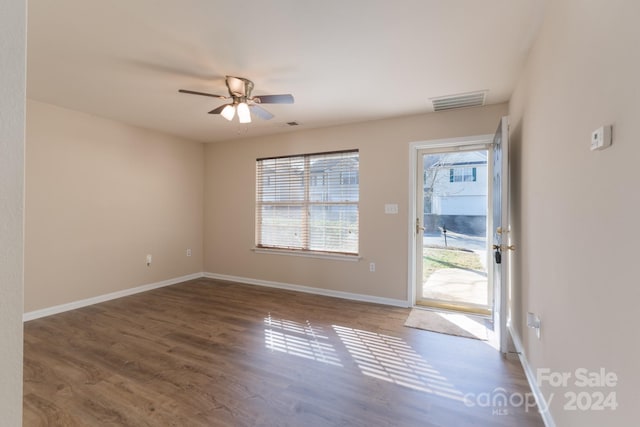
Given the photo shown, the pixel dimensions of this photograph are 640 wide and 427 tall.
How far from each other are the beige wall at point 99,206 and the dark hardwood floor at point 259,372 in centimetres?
61

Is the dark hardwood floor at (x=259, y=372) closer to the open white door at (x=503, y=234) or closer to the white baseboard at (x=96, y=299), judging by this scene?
the white baseboard at (x=96, y=299)

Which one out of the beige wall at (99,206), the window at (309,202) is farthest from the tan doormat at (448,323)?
the beige wall at (99,206)

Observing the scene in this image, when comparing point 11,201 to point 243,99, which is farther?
point 243,99

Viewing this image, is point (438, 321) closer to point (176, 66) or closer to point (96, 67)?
point (176, 66)

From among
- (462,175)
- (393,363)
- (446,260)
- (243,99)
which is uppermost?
(243,99)

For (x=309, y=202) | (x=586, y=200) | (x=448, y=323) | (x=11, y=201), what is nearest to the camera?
(x=11, y=201)

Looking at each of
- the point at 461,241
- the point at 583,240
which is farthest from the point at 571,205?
the point at 461,241

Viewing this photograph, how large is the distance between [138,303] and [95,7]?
3490 millimetres

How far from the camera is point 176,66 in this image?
2.60 m

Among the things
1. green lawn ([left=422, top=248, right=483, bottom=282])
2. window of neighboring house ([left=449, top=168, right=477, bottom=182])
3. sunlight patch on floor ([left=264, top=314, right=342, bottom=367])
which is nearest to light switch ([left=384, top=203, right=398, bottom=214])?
green lawn ([left=422, top=248, right=483, bottom=282])

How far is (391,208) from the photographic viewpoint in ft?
13.4

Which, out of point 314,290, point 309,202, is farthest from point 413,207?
point 314,290

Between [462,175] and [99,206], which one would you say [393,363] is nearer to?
[462,175]

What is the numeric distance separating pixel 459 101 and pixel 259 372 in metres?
3.46
